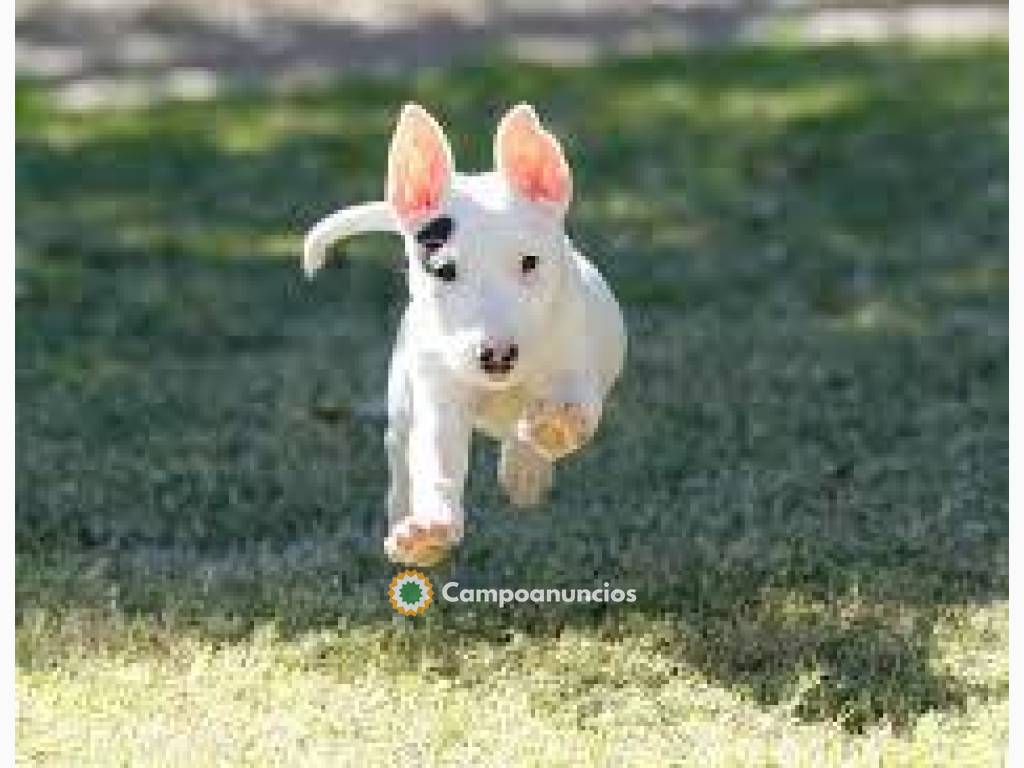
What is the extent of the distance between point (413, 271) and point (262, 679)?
4.37 ft

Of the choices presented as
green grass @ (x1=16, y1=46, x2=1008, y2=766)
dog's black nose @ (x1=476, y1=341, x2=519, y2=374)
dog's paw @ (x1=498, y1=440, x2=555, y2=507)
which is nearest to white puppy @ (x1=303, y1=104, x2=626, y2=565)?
dog's black nose @ (x1=476, y1=341, x2=519, y2=374)

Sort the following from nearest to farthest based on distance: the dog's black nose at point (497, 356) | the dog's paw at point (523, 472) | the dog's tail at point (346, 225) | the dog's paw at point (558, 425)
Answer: the dog's black nose at point (497, 356)
the dog's paw at point (558, 425)
the dog's tail at point (346, 225)
the dog's paw at point (523, 472)

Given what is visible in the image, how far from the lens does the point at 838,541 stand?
5883mm

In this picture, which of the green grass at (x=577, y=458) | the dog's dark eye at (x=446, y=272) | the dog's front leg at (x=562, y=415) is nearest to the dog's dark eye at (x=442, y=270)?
the dog's dark eye at (x=446, y=272)

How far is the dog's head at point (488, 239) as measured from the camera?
12.8 feet

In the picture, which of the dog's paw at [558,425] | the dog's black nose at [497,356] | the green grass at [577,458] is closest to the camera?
the dog's black nose at [497,356]

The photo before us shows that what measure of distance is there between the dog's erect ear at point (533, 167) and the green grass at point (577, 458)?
3.66 ft

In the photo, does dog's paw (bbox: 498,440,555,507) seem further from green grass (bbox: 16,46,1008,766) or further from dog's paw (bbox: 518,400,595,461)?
green grass (bbox: 16,46,1008,766)

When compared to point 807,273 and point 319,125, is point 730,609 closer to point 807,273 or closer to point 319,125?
point 807,273

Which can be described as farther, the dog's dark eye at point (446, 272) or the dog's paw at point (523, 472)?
the dog's paw at point (523, 472)

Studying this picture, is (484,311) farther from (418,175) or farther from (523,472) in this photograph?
(523,472)

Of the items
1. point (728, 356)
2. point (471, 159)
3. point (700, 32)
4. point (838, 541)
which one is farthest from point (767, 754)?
point (700, 32)

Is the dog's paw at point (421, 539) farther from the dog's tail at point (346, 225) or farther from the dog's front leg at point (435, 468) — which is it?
the dog's tail at point (346, 225)

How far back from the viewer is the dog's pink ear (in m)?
3.94
